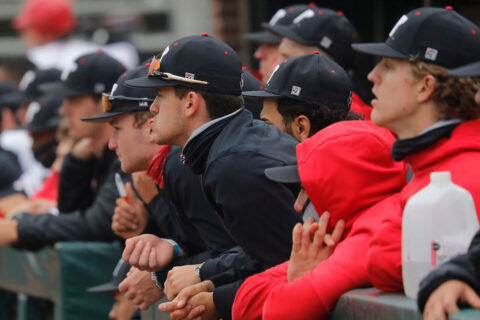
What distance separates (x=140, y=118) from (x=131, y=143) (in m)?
0.16

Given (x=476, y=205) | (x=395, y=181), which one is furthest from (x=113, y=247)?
(x=476, y=205)

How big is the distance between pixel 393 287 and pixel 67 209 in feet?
14.1

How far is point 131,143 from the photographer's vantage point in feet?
18.2

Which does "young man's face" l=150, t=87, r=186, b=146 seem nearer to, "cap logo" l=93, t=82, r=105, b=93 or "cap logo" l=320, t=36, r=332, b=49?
"cap logo" l=320, t=36, r=332, b=49

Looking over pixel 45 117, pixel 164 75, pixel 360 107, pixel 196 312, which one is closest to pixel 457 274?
pixel 196 312

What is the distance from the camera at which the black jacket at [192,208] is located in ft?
15.5

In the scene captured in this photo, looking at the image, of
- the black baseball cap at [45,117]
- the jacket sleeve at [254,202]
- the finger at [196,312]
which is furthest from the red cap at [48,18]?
the jacket sleeve at [254,202]

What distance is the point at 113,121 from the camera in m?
5.71

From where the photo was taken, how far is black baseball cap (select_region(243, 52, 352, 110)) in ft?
14.6

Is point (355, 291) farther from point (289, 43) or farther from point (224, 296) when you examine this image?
point (289, 43)

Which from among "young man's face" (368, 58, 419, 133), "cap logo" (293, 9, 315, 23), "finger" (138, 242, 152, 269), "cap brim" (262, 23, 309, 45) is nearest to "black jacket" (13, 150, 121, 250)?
"cap brim" (262, 23, 309, 45)

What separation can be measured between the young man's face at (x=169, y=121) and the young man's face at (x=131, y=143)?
860 millimetres

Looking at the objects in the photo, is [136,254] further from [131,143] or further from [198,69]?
[198,69]

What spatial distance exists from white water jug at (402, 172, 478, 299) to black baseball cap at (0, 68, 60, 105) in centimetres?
777
